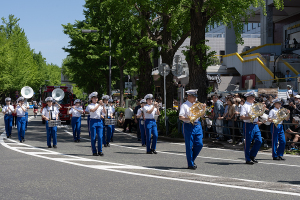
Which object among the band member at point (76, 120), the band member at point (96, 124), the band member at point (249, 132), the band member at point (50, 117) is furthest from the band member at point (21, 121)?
the band member at point (249, 132)

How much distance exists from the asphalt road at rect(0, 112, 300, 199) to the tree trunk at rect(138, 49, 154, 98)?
38.1 ft

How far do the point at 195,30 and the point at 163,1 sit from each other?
1935 millimetres

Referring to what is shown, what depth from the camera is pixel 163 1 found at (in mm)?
18141

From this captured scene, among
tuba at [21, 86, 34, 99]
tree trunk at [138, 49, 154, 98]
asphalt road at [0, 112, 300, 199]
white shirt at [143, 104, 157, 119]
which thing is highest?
tree trunk at [138, 49, 154, 98]

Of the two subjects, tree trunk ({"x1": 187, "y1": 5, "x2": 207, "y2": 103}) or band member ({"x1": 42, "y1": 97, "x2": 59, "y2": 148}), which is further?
tree trunk ({"x1": 187, "y1": 5, "x2": 207, "y2": 103})

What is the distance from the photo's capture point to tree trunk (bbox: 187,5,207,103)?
1755 centimetres

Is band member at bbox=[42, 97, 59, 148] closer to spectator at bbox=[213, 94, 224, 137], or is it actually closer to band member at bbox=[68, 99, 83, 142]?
band member at bbox=[68, 99, 83, 142]

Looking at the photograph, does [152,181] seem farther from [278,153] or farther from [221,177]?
[278,153]

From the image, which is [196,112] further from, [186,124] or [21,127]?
[21,127]

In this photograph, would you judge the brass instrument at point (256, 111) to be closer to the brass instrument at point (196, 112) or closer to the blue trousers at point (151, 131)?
the brass instrument at point (196, 112)

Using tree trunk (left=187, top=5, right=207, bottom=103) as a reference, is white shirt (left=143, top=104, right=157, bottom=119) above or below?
below

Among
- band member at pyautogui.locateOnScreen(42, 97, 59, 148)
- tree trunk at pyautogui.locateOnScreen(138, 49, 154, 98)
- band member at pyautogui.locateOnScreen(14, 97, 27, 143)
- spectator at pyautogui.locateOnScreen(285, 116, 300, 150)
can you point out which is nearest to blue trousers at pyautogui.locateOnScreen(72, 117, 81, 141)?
band member at pyautogui.locateOnScreen(14, 97, 27, 143)

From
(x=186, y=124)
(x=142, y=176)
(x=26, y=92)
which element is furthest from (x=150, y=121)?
(x=26, y=92)

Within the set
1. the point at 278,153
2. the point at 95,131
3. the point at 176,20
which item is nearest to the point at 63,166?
the point at 95,131
